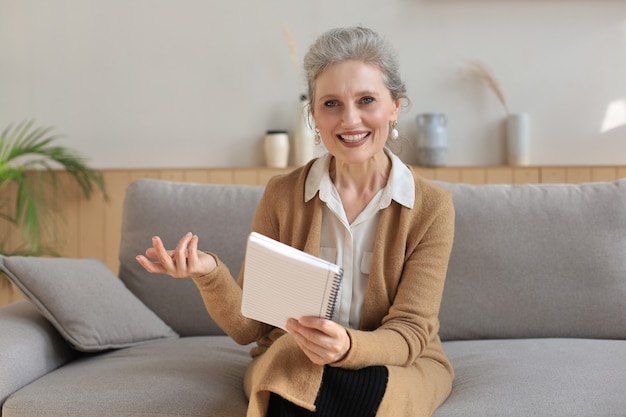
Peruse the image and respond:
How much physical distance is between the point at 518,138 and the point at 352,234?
1928 mm

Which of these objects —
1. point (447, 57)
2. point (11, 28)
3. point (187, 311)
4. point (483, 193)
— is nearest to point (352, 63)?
point (483, 193)

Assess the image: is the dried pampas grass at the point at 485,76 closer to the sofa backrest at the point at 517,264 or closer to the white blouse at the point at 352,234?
the sofa backrest at the point at 517,264

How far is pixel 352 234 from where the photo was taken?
184 cm

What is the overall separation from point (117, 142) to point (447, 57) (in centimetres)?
158

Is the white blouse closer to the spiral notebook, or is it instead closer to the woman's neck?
the woman's neck

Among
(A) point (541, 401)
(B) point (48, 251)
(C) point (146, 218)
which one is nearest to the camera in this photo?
(A) point (541, 401)

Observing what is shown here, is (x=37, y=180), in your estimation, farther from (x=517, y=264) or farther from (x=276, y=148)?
(x=517, y=264)

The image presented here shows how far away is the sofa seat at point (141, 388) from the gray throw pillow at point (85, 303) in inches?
3.8

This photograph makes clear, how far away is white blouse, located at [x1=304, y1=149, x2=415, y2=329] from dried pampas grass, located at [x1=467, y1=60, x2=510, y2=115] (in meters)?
1.85

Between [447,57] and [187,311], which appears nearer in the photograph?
[187,311]

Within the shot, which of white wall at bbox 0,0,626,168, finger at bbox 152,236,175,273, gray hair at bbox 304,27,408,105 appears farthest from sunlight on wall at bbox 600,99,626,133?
finger at bbox 152,236,175,273

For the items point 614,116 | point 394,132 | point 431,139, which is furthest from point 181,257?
point 614,116

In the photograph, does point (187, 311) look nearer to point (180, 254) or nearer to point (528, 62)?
point (180, 254)

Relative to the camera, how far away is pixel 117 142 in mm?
3713
